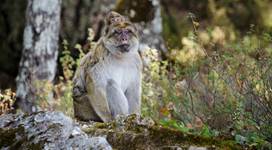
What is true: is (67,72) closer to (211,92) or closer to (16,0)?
(211,92)

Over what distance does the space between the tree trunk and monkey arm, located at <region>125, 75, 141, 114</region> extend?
4.85m

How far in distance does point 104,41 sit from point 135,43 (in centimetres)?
33

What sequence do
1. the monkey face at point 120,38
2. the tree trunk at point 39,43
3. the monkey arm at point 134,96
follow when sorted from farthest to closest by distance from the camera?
the tree trunk at point 39,43, the monkey arm at point 134,96, the monkey face at point 120,38

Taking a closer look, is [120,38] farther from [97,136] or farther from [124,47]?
[97,136]

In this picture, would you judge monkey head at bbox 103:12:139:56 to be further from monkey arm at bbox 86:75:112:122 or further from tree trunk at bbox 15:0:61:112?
tree trunk at bbox 15:0:61:112

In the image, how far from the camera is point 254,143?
5863 millimetres

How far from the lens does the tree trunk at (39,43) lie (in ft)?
42.5

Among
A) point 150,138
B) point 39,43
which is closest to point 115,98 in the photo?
point 150,138

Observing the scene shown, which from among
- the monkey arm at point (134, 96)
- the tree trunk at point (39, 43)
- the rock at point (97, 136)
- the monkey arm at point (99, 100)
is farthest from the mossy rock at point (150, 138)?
the tree trunk at point (39, 43)

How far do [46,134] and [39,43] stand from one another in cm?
735

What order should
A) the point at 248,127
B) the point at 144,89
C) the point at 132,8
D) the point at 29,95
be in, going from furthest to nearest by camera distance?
1. the point at 132,8
2. the point at 29,95
3. the point at 144,89
4. the point at 248,127

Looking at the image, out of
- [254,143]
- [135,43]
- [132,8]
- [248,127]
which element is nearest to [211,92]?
[135,43]

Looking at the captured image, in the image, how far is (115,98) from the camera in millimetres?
7961

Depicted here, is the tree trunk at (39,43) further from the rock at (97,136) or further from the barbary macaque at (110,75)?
the rock at (97,136)
